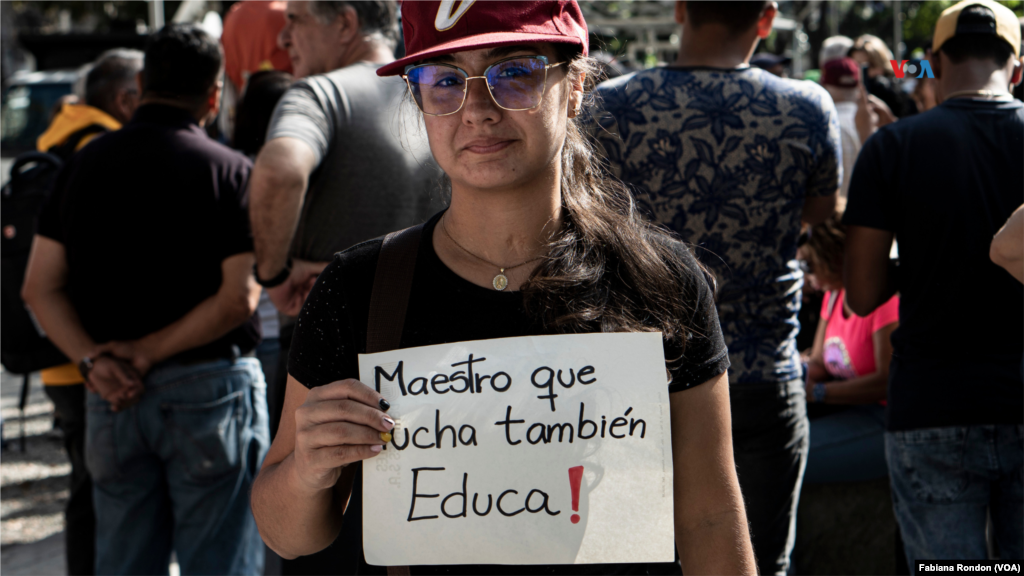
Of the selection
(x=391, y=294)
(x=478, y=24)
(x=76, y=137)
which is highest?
(x=478, y=24)

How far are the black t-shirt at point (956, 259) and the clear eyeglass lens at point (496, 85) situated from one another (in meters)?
1.59

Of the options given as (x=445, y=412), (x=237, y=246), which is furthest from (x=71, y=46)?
(x=445, y=412)

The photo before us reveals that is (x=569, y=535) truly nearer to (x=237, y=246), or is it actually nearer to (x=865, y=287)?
(x=865, y=287)

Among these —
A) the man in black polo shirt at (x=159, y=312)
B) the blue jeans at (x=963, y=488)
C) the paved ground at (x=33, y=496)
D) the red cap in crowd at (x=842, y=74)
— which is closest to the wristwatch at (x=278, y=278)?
the man in black polo shirt at (x=159, y=312)

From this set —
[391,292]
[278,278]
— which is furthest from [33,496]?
[391,292]

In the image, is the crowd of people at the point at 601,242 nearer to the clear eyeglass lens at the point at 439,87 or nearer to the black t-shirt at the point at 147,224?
the black t-shirt at the point at 147,224

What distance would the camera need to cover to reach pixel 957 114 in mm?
2582

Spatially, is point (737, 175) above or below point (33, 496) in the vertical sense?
above

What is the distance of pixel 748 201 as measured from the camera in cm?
262

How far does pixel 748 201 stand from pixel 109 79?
330cm

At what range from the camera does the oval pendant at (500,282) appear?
1.43 metres

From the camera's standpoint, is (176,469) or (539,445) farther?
(176,469)

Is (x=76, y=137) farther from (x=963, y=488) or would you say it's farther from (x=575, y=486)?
(x=963, y=488)

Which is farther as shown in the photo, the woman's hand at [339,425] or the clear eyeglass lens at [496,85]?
the clear eyeglass lens at [496,85]
